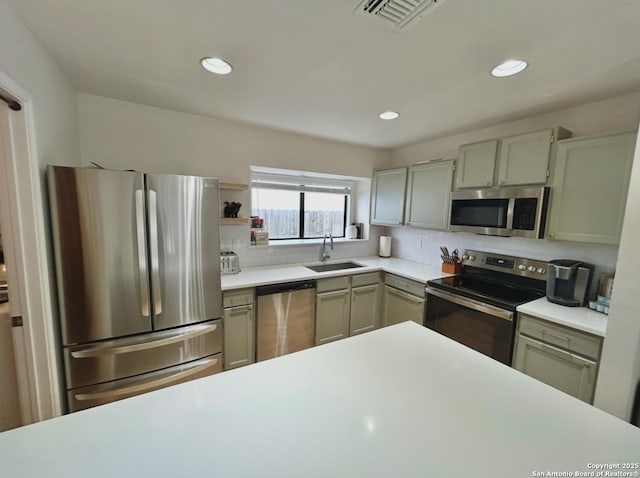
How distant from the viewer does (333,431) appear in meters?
0.76

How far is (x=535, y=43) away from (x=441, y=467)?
177 cm

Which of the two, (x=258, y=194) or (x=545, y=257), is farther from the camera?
(x=258, y=194)

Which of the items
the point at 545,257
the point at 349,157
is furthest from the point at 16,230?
the point at 545,257

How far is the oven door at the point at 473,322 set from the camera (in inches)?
77.3

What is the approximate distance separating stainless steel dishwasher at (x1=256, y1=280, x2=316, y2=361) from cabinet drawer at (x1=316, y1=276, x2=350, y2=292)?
0.23 feet

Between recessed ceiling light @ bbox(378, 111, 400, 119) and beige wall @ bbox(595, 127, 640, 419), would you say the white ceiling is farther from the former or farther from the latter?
beige wall @ bbox(595, 127, 640, 419)

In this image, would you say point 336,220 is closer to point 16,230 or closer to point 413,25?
point 413,25

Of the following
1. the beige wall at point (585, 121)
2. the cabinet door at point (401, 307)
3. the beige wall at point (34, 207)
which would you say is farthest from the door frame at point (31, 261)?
the beige wall at point (585, 121)

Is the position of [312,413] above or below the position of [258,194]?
below

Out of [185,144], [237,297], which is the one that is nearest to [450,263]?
[237,297]

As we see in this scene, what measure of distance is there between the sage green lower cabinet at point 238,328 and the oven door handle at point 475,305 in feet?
5.53

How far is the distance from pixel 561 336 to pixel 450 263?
4.02 ft

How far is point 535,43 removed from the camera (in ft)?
4.18

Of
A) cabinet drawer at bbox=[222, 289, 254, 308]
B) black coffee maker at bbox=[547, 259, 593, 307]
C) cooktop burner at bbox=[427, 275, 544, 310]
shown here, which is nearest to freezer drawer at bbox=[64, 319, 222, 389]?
cabinet drawer at bbox=[222, 289, 254, 308]
